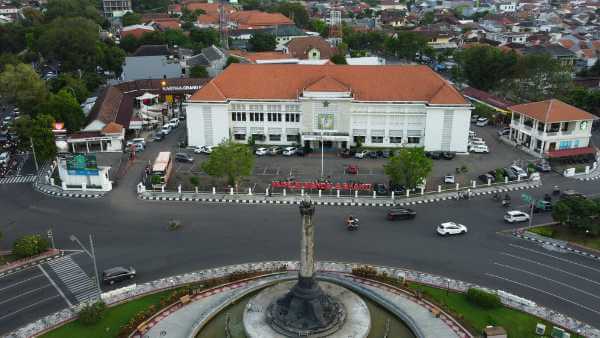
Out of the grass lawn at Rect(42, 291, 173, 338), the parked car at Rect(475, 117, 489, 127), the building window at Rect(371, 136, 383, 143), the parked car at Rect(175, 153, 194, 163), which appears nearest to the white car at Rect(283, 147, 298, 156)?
the building window at Rect(371, 136, 383, 143)

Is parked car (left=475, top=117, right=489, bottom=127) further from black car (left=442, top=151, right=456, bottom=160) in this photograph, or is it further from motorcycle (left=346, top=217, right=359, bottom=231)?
motorcycle (left=346, top=217, right=359, bottom=231)

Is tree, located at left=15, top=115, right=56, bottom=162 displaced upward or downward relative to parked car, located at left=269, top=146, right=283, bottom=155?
upward

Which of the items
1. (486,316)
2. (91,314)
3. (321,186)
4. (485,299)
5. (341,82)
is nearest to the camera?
(91,314)

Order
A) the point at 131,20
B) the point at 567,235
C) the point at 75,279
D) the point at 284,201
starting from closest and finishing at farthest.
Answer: the point at 75,279, the point at 567,235, the point at 284,201, the point at 131,20

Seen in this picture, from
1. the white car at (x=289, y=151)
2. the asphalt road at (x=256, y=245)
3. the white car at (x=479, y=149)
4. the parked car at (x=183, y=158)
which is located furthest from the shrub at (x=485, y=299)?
the parked car at (x=183, y=158)

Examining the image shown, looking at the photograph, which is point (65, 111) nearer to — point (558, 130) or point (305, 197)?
point (305, 197)

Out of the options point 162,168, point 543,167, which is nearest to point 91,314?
point 162,168

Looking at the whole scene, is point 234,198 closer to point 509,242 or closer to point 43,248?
point 43,248

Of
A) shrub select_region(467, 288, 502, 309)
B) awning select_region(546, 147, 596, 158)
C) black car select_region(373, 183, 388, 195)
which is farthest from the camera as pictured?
awning select_region(546, 147, 596, 158)
